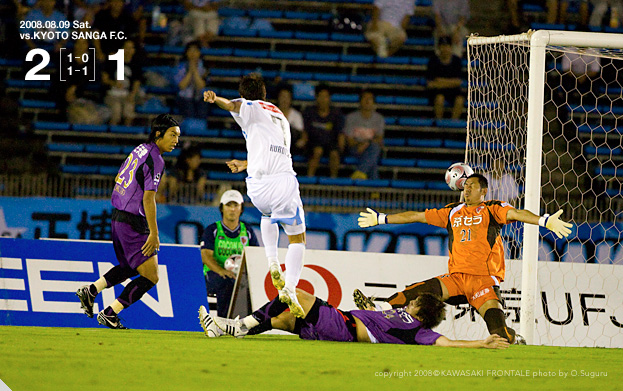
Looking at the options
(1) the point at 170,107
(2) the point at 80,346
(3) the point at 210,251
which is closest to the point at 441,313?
(2) the point at 80,346

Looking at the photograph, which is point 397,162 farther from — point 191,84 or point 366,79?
point 191,84

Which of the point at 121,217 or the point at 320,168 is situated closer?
the point at 121,217

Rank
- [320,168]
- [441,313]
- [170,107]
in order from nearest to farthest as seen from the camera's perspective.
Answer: [441,313] < [320,168] < [170,107]

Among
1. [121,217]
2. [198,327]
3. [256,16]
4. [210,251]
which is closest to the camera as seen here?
[121,217]

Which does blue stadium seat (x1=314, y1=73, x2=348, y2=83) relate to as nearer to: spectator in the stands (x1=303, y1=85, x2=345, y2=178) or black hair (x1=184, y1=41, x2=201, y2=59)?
spectator in the stands (x1=303, y1=85, x2=345, y2=178)

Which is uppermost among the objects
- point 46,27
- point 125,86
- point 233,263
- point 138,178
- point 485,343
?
point 46,27

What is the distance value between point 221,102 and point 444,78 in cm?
995

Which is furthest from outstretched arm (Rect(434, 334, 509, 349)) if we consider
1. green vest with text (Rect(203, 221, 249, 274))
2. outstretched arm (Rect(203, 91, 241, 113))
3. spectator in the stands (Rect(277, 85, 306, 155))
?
spectator in the stands (Rect(277, 85, 306, 155))

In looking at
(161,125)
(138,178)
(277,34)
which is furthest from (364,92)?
(138,178)

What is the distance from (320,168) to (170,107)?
138 inches

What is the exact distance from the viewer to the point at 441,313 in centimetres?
676

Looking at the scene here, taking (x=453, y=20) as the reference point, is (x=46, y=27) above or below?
below

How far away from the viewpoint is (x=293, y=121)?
14.8 metres

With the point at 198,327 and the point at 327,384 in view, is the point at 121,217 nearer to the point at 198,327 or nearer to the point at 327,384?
the point at 198,327
